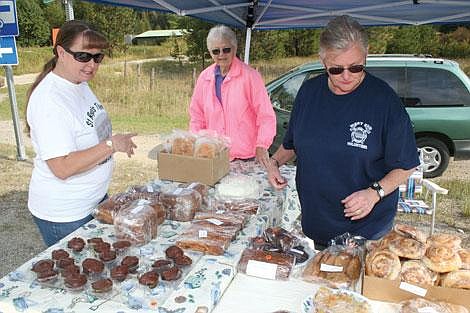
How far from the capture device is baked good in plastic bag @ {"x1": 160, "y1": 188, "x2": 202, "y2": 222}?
2.14 meters

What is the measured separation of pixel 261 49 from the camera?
21.5m

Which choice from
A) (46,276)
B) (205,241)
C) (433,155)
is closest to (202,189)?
(205,241)

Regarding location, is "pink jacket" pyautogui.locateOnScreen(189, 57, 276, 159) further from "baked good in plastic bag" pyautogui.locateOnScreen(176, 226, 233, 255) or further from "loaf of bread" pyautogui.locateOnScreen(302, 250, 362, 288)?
"loaf of bread" pyautogui.locateOnScreen(302, 250, 362, 288)

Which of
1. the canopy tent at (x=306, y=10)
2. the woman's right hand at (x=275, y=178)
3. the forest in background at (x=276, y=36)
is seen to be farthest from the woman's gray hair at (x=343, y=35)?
the forest in background at (x=276, y=36)

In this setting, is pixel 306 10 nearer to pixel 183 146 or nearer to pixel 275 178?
pixel 183 146

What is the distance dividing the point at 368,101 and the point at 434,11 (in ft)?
10.2

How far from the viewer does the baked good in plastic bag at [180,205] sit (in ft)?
7.03

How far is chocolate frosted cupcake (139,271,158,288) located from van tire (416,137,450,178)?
6.21 m

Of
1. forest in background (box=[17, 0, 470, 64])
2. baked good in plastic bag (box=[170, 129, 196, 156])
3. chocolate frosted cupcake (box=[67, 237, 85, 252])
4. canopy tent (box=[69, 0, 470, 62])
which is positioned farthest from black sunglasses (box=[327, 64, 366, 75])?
forest in background (box=[17, 0, 470, 64])

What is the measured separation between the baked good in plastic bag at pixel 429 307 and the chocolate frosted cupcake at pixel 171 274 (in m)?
0.77

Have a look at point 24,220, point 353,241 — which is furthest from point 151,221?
point 24,220

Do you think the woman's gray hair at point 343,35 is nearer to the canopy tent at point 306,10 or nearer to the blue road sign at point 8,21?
the canopy tent at point 306,10

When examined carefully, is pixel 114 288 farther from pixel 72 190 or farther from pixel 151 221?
pixel 72 190

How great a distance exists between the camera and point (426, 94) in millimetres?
6758
